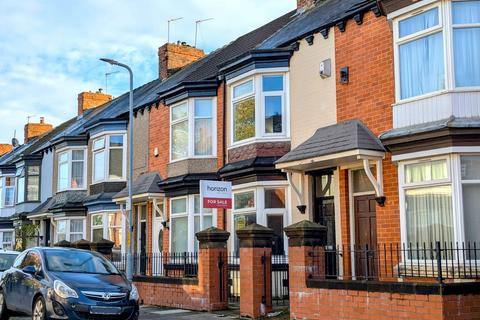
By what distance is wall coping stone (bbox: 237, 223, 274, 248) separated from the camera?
43.8 feet

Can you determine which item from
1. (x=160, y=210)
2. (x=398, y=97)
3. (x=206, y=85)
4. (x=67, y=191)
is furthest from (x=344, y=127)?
(x=67, y=191)

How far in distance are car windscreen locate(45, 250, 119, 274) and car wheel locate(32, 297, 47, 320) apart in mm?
668

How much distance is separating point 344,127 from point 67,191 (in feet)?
57.8

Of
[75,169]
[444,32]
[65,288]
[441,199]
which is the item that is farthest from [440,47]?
[75,169]

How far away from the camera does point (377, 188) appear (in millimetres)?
13617

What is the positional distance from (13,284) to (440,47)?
9.82 meters

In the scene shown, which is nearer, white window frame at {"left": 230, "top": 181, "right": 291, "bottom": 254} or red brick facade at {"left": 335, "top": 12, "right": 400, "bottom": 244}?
red brick facade at {"left": 335, "top": 12, "right": 400, "bottom": 244}

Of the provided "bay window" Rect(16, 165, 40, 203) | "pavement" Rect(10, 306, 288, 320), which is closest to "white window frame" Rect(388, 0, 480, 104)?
"pavement" Rect(10, 306, 288, 320)

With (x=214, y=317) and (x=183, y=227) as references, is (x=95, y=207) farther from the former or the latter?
(x=214, y=317)

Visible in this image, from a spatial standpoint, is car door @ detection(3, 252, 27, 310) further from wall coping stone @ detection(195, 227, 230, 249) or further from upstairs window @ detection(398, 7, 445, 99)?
upstairs window @ detection(398, 7, 445, 99)

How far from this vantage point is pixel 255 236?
1336 cm

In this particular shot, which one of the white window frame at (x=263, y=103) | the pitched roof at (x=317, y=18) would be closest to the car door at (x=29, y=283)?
the white window frame at (x=263, y=103)

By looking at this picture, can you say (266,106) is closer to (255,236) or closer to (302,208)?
(302,208)

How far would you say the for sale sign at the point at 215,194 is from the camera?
1479 centimetres
